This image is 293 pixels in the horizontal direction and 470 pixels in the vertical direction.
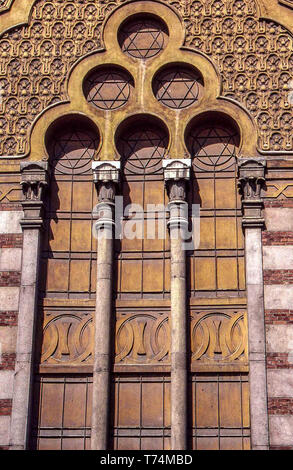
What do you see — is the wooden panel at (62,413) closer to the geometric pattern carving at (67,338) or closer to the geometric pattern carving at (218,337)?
the geometric pattern carving at (67,338)

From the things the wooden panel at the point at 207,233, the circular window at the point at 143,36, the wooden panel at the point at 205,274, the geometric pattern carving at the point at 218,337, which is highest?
the circular window at the point at 143,36

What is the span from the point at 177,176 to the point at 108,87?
9.62 ft

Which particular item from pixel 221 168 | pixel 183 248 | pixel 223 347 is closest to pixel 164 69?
pixel 221 168

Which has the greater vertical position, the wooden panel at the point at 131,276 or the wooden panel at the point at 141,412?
the wooden panel at the point at 131,276

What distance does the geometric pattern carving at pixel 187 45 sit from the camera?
19188 mm

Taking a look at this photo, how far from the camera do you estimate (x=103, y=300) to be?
17812mm

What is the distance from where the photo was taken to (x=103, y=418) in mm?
16953

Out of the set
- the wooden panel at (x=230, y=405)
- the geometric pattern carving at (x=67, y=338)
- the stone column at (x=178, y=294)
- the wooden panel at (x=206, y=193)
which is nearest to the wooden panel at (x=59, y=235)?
the geometric pattern carving at (x=67, y=338)

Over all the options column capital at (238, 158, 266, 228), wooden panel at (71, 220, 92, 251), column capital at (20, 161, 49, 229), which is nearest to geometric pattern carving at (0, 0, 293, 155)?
column capital at (238, 158, 266, 228)

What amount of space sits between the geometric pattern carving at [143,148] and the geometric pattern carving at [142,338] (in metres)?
3.40

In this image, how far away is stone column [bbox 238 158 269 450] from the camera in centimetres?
1678

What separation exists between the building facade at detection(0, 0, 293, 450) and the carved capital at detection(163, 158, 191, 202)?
0.14 ft
